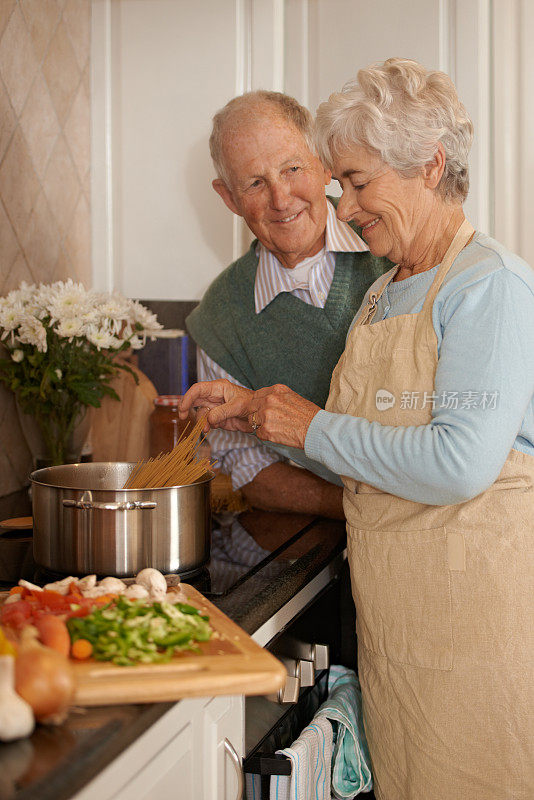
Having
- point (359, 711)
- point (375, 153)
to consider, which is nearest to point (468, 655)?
point (359, 711)

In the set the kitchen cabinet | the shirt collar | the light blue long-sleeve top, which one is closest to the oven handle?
the kitchen cabinet

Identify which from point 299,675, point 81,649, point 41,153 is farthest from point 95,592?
point 41,153

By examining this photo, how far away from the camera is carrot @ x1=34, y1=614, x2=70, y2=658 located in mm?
862

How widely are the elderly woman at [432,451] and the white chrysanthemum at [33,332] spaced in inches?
24.4

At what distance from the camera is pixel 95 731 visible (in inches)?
32.3

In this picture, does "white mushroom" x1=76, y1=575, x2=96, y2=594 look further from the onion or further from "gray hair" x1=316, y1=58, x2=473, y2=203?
"gray hair" x1=316, y1=58, x2=473, y2=203

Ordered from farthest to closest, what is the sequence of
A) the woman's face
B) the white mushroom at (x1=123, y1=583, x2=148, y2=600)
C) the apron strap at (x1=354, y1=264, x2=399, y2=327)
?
the apron strap at (x1=354, y1=264, x2=399, y2=327), the woman's face, the white mushroom at (x1=123, y1=583, x2=148, y2=600)

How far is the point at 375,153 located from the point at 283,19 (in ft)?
3.46

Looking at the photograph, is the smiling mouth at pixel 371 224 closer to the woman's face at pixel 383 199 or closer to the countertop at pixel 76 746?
the woman's face at pixel 383 199

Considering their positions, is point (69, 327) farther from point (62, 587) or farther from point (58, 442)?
point (62, 587)

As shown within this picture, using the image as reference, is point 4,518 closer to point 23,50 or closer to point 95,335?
point 95,335

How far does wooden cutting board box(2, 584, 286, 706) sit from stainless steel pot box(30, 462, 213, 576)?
0.30 metres

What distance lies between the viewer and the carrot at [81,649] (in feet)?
2.87

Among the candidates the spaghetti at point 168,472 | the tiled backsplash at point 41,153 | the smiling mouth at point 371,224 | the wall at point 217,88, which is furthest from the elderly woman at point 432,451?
the tiled backsplash at point 41,153
